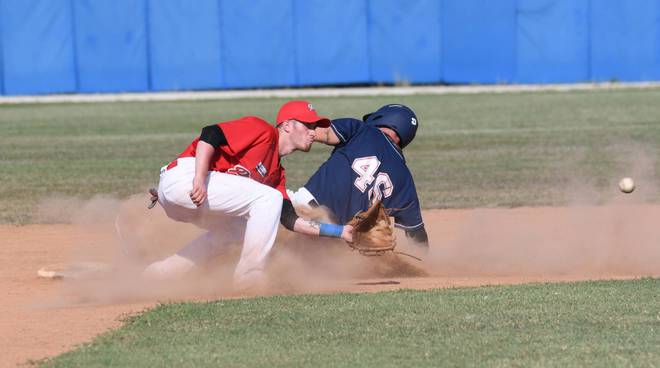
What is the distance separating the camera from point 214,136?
595 centimetres

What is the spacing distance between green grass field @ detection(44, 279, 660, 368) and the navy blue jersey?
115 cm

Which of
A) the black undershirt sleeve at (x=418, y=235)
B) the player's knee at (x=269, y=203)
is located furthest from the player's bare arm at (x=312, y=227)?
the black undershirt sleeve at (x=418, y=235)

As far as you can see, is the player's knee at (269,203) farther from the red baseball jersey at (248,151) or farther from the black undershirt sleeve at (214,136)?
the black undershirt sleeve at (214,136)

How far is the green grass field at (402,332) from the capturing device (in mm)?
4508

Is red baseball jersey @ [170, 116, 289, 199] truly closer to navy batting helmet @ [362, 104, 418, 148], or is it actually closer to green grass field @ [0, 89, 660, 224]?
navy batting helmet @ [362, 104, 418, 148]

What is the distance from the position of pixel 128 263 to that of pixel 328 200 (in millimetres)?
1331

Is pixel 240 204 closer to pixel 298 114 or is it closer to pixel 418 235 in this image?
pixel 298 114

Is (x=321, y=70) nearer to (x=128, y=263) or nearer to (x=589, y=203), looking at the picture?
(x=589, y=203)

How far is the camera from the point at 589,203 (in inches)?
403

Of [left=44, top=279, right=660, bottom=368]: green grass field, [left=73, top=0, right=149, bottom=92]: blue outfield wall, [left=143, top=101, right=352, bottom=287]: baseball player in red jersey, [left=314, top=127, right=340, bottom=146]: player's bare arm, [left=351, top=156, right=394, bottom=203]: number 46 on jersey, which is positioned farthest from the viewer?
[left=73, top=0, right=149, bottom=92]: blue outfield wall

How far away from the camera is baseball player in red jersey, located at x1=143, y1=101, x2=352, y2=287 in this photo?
6012 mm

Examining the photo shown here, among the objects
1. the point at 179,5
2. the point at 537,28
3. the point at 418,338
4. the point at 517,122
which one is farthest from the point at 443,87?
the point at 418,338

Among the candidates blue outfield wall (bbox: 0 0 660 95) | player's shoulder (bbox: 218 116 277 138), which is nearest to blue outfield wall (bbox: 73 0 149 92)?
blue outfield wall (bbox: 0 0 660 95)

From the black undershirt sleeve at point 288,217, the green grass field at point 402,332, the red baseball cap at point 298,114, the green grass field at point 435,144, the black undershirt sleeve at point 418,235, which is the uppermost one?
the red baseball cap at point 298,114
